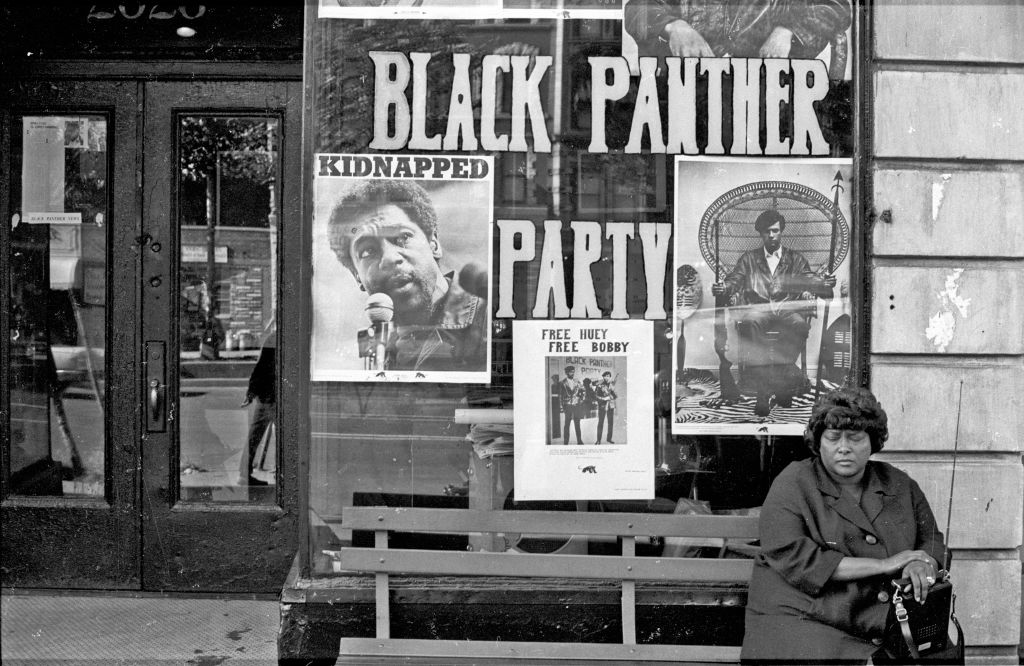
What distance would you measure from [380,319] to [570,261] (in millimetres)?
885

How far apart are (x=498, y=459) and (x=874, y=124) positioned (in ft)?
7.39

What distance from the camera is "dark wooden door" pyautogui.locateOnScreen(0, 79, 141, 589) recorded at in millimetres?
5023

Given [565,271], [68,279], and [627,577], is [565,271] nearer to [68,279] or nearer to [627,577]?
[627,577]

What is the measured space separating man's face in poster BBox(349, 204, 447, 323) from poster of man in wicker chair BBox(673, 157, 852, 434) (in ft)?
3.66

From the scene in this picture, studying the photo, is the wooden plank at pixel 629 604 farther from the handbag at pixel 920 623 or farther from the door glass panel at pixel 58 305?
the door glass panel at pixel 58 305

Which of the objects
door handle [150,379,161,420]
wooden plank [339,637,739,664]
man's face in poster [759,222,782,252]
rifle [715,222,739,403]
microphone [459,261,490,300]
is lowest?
wooden plank [339,637,739,664]

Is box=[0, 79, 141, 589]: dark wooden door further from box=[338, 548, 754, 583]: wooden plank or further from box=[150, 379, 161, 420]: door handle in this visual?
box=[338, 548, 754, 583]: wooden plank

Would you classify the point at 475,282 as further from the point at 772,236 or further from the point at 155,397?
the point at 155,397

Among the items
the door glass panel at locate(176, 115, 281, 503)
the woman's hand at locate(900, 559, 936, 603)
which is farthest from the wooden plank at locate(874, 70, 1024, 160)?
the door glass panel at locate(176, 115, 281, 503)

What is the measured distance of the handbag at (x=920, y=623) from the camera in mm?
3291

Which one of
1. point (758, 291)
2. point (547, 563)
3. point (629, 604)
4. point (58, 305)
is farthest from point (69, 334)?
point (758, 291)

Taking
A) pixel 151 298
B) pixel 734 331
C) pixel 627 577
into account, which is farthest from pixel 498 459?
pixel 151 298

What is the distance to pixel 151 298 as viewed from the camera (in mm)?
5035

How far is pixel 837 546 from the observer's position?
3.50 meters
